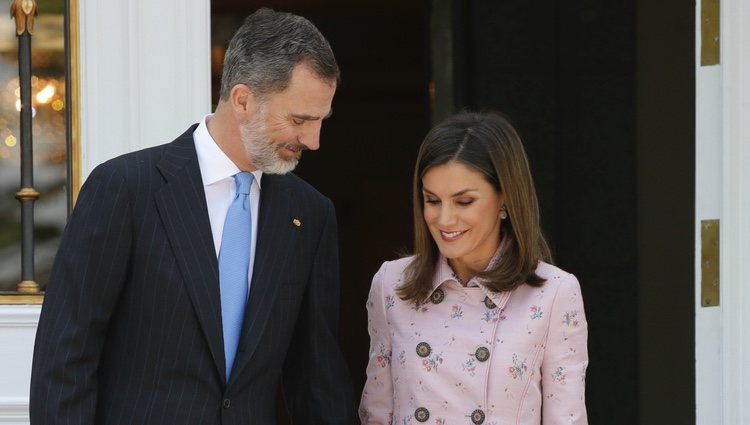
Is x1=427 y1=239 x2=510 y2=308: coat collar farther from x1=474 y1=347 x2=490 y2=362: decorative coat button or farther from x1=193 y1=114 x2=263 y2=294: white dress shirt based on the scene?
x1=193 y1=114 x2=263 y2=294: white dress shirt

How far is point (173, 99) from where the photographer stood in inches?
126

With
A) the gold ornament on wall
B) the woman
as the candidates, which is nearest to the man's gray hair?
the woman

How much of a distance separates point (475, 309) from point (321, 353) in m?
0.34

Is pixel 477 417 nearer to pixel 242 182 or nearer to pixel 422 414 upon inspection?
pixel 422 414

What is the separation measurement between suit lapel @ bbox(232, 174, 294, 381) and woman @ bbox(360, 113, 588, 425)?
28 centimetres

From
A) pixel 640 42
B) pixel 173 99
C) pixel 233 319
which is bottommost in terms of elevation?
pixel 233 319

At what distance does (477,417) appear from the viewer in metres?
2.42

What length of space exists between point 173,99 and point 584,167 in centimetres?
221

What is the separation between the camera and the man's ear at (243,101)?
7.77ft
